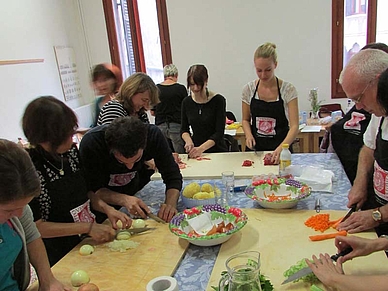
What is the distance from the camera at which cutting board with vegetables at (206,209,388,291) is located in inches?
45.5

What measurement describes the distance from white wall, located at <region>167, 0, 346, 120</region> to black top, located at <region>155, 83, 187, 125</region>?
1315 millimetres

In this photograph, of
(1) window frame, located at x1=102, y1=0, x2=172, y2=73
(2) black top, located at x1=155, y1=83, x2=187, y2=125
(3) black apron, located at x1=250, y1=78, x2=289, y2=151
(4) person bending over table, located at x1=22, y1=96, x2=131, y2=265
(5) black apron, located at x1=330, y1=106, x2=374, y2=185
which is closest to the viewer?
(4) person bending over table, located at x1=22, y1=96, x2=131, y2=265

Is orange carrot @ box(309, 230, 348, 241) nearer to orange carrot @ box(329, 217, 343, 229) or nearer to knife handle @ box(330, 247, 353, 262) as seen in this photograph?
orange carrot @ box(329, 217, 343, 229)

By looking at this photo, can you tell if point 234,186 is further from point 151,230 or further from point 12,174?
point 12,174

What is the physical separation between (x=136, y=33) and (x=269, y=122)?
338 cm

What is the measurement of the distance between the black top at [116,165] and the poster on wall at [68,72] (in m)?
3.31

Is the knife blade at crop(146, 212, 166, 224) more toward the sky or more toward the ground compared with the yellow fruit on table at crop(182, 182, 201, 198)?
more toward the ground

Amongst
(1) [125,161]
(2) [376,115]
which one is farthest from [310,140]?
(1) [125,161]

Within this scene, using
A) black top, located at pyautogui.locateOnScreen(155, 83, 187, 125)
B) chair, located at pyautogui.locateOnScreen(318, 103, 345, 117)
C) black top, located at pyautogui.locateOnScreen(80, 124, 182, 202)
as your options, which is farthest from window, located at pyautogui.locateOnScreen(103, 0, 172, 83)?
black top, located at pyautogui.locateOnScreen(80, 124, 182, 202)

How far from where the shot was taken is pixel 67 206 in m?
1.50

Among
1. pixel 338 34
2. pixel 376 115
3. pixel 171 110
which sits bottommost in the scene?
pixel 171 110

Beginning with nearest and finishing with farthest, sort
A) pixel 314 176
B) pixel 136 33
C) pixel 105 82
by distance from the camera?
1. pixel 314 176
2. pixel 105 82
3. pixel 136 33

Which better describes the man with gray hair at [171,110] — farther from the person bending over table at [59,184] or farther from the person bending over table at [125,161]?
the person bending over table at [59,184]

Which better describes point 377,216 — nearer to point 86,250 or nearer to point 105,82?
point 86,250
